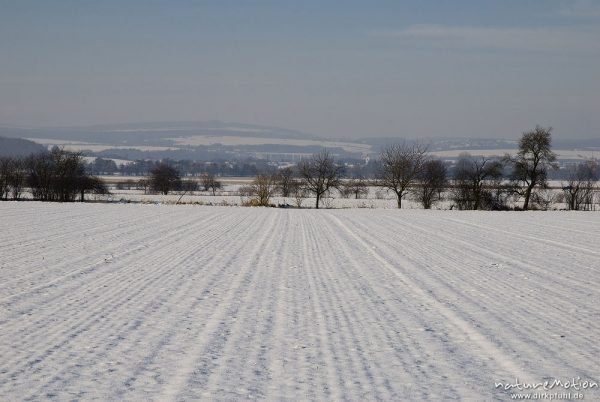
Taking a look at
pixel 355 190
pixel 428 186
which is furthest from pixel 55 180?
pixel 428 186

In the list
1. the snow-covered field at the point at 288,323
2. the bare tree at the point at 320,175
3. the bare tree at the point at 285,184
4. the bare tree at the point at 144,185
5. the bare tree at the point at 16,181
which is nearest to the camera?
the snow-covered field at the point at 288,323

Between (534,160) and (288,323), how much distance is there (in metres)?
55.4

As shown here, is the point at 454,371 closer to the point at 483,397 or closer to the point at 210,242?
the point at 483,397

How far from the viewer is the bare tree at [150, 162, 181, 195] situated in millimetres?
110438

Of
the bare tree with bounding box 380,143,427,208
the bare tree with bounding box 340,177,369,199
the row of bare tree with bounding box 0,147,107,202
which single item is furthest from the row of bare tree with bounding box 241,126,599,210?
the row of bare tree with bounding box 0,147,107,202

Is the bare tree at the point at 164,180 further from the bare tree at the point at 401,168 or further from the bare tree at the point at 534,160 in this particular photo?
the bare tree at the point at 534,160

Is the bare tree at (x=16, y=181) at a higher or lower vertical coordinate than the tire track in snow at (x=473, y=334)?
higher

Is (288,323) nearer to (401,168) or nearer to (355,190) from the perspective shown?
(401,168)

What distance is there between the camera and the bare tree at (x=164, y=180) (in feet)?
362

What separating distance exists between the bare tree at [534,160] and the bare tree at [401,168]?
36.1ft

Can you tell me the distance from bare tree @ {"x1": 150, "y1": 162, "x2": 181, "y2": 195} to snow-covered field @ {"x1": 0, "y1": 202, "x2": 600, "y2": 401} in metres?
93.6

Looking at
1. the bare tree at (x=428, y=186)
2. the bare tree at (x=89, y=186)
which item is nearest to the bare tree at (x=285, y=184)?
the bare tree at (x=89, y=186)

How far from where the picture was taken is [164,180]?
112250mm

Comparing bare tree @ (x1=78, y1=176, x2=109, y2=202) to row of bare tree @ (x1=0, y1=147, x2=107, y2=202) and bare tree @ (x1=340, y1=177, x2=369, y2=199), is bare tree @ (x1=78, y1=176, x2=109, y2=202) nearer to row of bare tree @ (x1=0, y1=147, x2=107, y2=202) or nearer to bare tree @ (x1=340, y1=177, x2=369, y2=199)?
row of bare tree @ (x1=0, y1=147, x2=107, y2=202)
